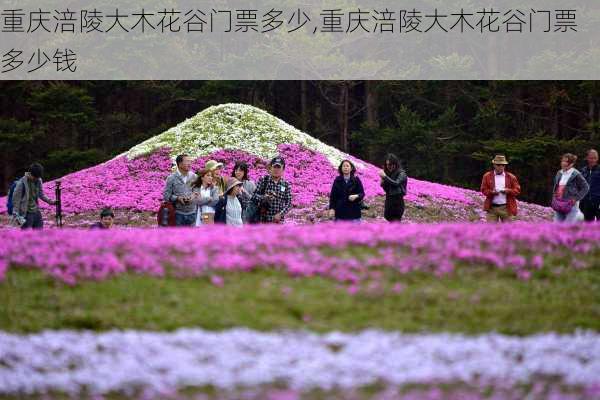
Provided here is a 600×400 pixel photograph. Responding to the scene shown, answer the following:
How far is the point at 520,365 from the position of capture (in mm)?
8422

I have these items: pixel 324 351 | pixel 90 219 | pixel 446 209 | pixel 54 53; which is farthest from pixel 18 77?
pixel 324 351

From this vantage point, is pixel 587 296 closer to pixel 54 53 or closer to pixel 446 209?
pixel 446 209

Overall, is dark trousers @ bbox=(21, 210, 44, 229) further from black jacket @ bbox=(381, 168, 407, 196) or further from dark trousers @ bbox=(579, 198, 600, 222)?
dark trousers @ bbox=(579, 198, 600, 222)

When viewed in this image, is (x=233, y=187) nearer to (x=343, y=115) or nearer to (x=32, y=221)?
(x=32, y=221)

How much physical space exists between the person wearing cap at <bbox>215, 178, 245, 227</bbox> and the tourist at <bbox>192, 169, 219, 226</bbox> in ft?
0.61

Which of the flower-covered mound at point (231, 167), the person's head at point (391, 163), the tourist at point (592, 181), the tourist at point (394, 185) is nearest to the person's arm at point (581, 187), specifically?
the tourist at point (592, 181)

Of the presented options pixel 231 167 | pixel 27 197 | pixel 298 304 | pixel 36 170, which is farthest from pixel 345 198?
pixel 231 167

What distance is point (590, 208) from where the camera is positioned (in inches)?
685

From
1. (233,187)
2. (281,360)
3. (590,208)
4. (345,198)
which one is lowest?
(281,360)

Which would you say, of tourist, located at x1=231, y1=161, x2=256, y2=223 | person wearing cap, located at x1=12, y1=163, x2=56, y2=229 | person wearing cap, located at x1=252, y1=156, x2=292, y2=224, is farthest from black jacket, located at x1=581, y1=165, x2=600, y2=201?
person wearing cap, located at x1=12, y1=163, x2=56, y2=229

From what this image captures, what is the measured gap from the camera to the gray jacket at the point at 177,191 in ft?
47.1

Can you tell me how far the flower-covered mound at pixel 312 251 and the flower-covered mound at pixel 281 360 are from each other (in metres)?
1.23

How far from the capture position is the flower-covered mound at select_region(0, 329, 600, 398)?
8.16 meters

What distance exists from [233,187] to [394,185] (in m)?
3.79
